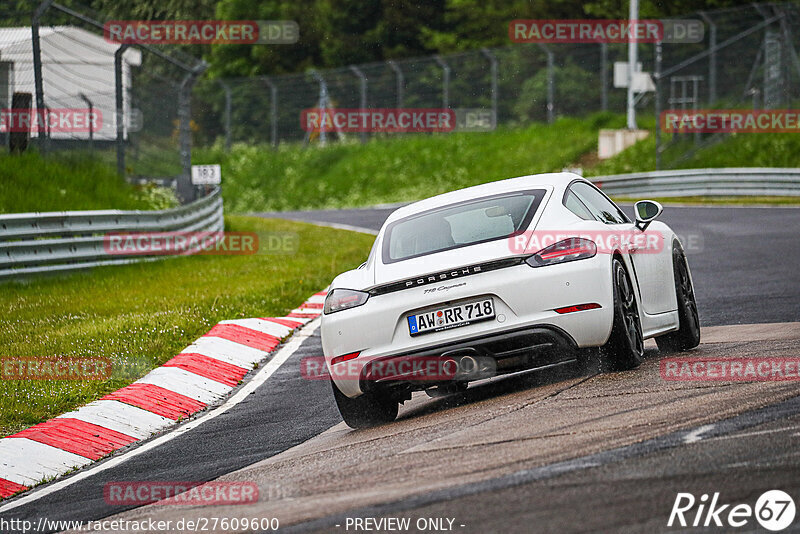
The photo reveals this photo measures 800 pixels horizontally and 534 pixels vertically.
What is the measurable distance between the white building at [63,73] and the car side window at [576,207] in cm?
1109

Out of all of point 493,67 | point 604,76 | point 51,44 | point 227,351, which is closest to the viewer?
point 227,351

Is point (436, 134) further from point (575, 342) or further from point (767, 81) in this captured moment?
point (575, 342)

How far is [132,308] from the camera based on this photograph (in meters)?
13.6

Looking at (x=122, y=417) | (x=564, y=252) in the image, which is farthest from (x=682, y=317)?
(x=122, y=417)

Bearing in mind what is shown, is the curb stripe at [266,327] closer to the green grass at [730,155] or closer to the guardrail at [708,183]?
the guardrail at [708,183]

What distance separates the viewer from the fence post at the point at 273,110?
44156mm

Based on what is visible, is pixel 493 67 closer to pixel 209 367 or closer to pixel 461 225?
pixel 209 367

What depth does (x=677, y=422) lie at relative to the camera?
590cm

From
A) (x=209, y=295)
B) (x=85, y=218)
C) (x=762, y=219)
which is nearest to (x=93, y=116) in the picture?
(x=85, y=218)

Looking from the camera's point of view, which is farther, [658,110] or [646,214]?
[658,110]

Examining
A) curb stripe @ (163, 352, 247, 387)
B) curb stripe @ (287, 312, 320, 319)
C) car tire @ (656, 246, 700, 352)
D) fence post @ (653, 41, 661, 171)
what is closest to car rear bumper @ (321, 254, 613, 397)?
car tire @ (656, 246, 700, 352)

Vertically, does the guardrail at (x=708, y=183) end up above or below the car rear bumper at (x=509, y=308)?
below

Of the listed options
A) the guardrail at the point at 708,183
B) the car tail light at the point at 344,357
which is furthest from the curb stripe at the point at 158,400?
the guardrail at the point at 708,183

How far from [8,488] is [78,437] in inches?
41.5
